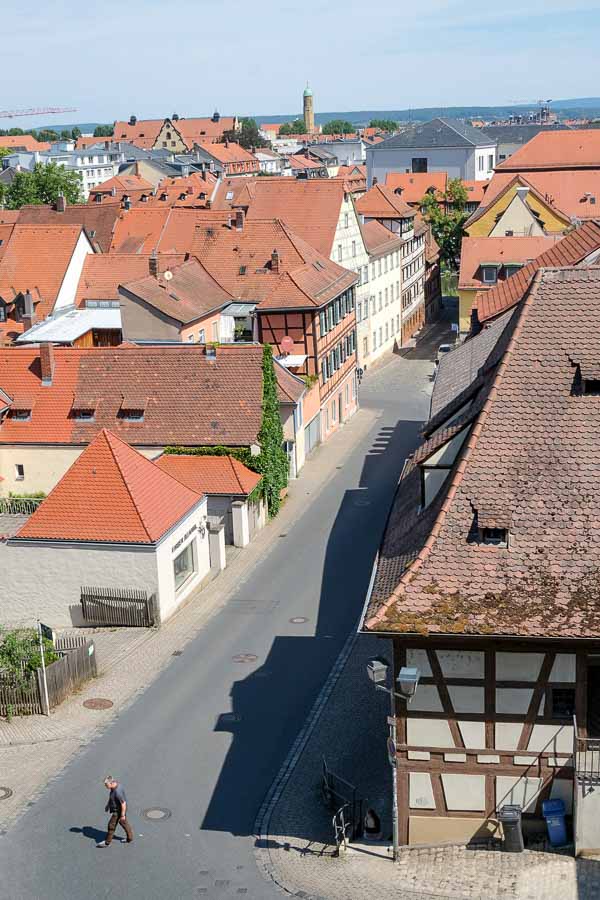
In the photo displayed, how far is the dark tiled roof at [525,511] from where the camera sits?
19.5 m

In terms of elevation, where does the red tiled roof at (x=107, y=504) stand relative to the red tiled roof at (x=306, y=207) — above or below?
below

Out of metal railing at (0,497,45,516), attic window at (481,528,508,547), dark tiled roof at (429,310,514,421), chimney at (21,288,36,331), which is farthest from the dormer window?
attic window at (481,528,508,547)

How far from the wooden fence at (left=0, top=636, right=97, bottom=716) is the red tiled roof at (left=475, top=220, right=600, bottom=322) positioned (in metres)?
19.5

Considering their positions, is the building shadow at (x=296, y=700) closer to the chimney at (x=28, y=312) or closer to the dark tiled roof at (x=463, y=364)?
the dark tiled roof at (x=463, y=364)

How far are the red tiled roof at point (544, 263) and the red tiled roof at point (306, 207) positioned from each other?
16971mm

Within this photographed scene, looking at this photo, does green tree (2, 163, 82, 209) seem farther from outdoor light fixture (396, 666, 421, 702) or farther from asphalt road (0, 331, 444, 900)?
outdoor light fixture (396, 666, 421, 702)

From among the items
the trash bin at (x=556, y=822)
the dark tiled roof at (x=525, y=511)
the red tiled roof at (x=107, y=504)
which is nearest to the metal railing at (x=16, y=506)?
the red tiled roof at (x=107, y=504)

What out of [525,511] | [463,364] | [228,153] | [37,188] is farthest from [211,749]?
[228,153]

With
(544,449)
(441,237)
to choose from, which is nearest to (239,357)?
(544,449)

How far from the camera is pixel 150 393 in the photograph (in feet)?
135

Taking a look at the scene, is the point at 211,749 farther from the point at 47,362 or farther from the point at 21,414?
the point at 47,362

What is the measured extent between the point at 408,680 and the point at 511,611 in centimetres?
197

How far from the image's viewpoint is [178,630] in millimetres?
31891

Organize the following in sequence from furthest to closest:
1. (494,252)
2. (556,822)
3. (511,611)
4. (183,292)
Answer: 1. (494,252)
2. (183,292)
3. (556,822)
4. (511,611)
